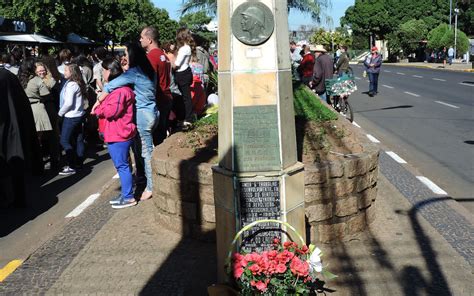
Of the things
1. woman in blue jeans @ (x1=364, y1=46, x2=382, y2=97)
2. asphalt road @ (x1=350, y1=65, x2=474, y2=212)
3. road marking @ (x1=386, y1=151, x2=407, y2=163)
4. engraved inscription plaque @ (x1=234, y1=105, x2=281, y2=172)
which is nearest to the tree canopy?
asphalt road @ (x1=350, y1=65, x2=474, y2=212)

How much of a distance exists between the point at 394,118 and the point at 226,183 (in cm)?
1203

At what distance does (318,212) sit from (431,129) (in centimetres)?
883

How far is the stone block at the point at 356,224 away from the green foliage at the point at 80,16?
25.3 meters

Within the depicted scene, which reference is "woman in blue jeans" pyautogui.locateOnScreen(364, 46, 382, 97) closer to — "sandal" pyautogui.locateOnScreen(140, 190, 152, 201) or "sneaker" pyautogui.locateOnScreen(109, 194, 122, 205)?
"sandal" pyautogui.locateOnScreen(140, 190, 152, 201)

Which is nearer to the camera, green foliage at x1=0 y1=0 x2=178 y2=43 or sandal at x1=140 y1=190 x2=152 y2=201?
sandal at x1=140 y1=190 x2=152 y2=201

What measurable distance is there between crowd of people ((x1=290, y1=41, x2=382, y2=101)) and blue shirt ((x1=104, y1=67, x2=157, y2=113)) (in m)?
7.97

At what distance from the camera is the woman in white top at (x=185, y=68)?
934 cm

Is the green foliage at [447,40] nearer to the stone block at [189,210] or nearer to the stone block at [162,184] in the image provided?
the stone block at [162,184]

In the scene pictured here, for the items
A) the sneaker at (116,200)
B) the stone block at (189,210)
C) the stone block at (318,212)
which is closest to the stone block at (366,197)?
the stone block at (318,212)

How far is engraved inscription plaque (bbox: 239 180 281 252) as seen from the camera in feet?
13.4

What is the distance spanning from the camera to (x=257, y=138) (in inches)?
161

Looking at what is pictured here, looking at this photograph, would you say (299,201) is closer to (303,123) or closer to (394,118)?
(303,123)

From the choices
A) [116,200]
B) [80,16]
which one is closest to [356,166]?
[116,200]

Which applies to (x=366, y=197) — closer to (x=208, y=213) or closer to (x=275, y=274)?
(x=208, y=213)
